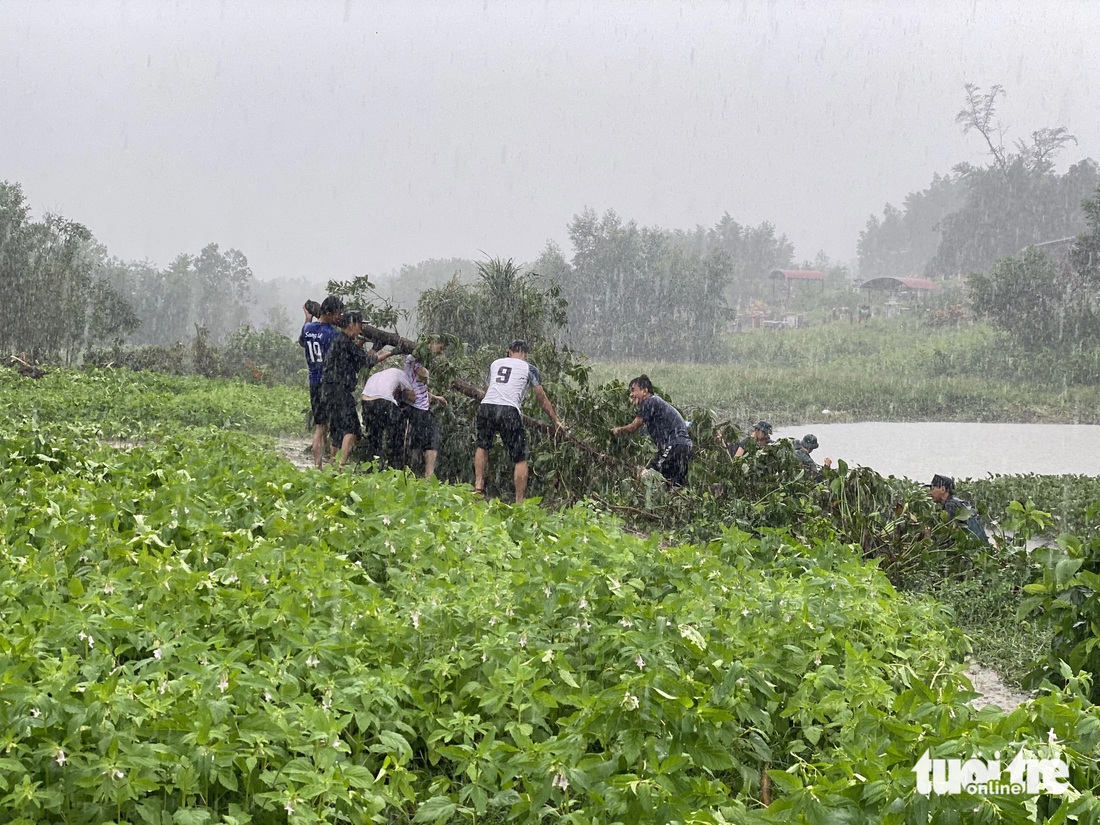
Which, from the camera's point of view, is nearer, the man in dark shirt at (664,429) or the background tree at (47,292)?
the man in dark shirt at (664,429)

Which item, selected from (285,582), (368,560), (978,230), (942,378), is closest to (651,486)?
(368,560)

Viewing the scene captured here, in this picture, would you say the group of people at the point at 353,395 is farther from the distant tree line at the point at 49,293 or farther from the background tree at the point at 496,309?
the distant tree line at the point at 49,293

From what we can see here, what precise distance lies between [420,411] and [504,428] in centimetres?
93

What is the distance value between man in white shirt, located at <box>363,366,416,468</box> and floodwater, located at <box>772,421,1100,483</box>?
386 inches

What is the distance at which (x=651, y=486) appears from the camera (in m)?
8.66

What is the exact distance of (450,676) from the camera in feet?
11.3

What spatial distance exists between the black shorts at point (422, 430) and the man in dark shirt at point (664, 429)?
163cm

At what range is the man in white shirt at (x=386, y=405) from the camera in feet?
28.5

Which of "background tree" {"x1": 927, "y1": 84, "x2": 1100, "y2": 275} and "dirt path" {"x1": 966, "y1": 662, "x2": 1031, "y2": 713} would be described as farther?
"background tree" {"x1": 927, "y1": 84, "x2": 1100, "y2": 275}

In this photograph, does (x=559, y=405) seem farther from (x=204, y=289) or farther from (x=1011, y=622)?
(x=204, y=289)

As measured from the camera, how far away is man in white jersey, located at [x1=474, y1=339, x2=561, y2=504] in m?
8.37

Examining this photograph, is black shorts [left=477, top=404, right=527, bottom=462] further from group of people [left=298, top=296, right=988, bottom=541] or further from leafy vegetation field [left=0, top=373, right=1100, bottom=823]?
leafy vegetation field [left=0, top=373, right=1100, bottom=823]

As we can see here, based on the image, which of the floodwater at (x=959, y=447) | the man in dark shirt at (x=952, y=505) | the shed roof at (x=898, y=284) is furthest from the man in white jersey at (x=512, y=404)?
the shed roof at (x=898, y=284)

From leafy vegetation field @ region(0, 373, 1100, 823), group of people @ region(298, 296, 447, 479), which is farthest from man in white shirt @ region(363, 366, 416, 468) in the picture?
leafy vegetation field @ region(0, 373, 1100, 823)
